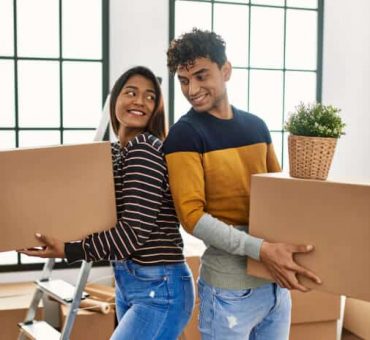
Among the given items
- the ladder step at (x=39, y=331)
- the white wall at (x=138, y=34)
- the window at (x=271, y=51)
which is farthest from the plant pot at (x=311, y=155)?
the window at (x=271, y=51)

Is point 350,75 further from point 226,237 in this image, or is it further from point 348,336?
point 226,237

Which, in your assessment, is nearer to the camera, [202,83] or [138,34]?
[202,83]

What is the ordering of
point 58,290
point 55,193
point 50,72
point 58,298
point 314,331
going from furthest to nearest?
point 50,72 < point 314,331 < point 58,290 < point 58,298 < point 55,193

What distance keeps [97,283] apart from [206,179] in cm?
201

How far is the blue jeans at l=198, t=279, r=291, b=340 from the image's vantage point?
1.32 m

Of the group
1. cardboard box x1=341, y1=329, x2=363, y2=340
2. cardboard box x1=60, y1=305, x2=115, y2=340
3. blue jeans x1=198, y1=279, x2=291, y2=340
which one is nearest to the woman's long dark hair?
blue jeans x1=198, y1=279, x2=291, y2=340

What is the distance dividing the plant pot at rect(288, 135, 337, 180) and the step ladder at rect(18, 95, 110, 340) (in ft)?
3.67

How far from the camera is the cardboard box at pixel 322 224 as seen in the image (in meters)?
1.22

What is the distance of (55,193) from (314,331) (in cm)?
189

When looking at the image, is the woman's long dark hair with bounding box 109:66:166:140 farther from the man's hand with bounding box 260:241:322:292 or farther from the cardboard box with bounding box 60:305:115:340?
the cardboard box with bounding box 60:305:115:340

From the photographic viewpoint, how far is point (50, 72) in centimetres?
316

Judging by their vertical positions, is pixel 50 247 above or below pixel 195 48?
below

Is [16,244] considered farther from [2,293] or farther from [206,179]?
[2,293]

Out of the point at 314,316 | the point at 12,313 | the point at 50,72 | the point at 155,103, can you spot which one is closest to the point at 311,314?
the point at 314,316
